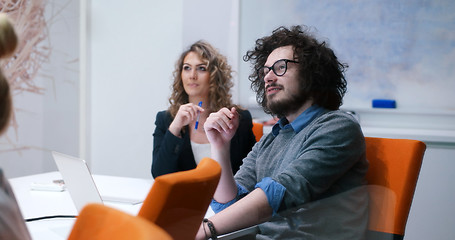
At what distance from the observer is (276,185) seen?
4.48ft

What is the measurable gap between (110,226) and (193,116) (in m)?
1.49

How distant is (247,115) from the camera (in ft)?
7.45

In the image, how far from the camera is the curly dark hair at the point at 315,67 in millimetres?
1610

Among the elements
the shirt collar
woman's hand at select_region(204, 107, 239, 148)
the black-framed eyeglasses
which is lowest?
woman's hand at select_region(204, 107, 239, 148)

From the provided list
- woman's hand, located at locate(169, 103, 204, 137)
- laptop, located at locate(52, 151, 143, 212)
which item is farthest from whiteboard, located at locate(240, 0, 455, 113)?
laptop, located at locate(52, 151, 143, 212)

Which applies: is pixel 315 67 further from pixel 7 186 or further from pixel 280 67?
pixel 7 186

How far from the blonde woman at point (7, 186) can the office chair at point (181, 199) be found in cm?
20

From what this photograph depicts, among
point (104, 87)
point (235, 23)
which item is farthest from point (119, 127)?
point (235, 23)

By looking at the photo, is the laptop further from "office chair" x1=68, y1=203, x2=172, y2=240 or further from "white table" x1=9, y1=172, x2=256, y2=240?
"office chair" x1=68, y1=203, x2=172, y2=240

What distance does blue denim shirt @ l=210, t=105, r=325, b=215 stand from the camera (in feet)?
4.46

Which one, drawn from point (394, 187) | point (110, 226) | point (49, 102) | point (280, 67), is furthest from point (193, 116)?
point (49, 102)

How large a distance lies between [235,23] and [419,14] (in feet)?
4.19

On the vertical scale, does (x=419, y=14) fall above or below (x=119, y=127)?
above

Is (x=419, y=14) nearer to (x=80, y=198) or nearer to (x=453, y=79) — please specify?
(x=453, y=79)
